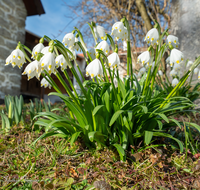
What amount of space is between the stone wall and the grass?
523 cm

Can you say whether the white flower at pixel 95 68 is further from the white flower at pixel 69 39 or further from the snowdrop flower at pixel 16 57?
the snowdrop flower at pixel 16 57

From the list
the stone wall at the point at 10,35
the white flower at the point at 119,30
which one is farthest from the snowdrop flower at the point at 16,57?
the stone wall at the point at 10,35

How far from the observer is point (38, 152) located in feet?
6.00

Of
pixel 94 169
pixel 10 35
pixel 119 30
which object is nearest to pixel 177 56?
pixel 119 30

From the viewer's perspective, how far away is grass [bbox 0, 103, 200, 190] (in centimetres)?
134

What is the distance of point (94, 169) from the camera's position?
151 cm

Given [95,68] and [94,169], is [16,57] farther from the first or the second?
[94,169]

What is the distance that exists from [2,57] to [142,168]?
6482 millimetres

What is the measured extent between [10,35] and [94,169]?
22.4 ft

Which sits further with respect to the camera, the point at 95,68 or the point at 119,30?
the point at 119,30

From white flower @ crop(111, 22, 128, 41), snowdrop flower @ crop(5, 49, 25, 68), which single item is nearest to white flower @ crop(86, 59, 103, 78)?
white flower @ crop(111, 22, 128, 41)

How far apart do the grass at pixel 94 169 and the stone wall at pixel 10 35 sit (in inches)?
206

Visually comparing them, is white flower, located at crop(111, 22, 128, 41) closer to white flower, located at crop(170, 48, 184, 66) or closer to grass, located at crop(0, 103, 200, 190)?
white flower, located at crop(170, 48, 184, 66)

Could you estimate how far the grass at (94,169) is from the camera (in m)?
1.34
